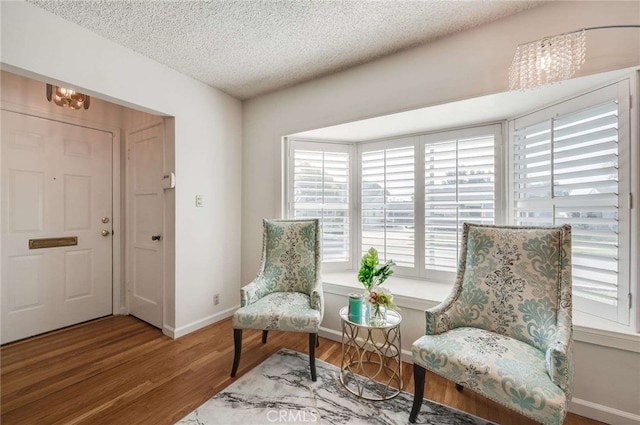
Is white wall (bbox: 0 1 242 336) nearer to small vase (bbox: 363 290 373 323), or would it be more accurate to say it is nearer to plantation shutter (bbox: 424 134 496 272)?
small vase (bbox: 363 290 373 323)

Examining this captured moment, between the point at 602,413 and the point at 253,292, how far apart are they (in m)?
2.24

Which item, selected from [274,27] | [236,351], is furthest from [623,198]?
[236,351]

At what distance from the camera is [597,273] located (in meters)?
1.54

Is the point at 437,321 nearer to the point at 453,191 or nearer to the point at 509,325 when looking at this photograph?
the point at 509,325

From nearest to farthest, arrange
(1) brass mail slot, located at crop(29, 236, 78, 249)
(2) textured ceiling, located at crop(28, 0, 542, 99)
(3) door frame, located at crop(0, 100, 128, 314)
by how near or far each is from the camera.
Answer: (2) textured ceiling, located at crop(28, 0, 542, 99)
(1) brass mail slot, located at crop(29, 236, 78, 249)
(3) door frame, located at crop(0, 100, 128, 314)

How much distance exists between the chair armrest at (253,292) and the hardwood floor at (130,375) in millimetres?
485

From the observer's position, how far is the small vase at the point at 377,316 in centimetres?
162

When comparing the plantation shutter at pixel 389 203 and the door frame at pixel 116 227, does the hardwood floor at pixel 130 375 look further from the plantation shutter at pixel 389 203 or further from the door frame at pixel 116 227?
the plantation shutter at pixel 389 203

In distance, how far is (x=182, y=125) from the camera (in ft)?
7.93

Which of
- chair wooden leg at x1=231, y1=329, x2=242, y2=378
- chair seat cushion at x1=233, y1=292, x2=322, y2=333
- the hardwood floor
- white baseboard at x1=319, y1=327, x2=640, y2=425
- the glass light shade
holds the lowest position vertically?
the hardwood floor

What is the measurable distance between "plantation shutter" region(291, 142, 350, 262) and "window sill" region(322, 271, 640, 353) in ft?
1.14

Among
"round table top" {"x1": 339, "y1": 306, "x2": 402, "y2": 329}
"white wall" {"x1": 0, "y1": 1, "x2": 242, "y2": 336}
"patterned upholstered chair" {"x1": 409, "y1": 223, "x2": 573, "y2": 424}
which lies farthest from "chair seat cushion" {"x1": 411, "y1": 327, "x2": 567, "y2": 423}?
"white wall" {"x1": 0, "y1": 1, "x2": 242, "y2": 336}

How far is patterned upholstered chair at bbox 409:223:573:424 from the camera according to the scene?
110 centimetres

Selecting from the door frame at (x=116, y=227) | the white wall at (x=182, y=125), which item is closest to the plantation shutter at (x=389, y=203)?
the white wall at (x=182, y=125)
